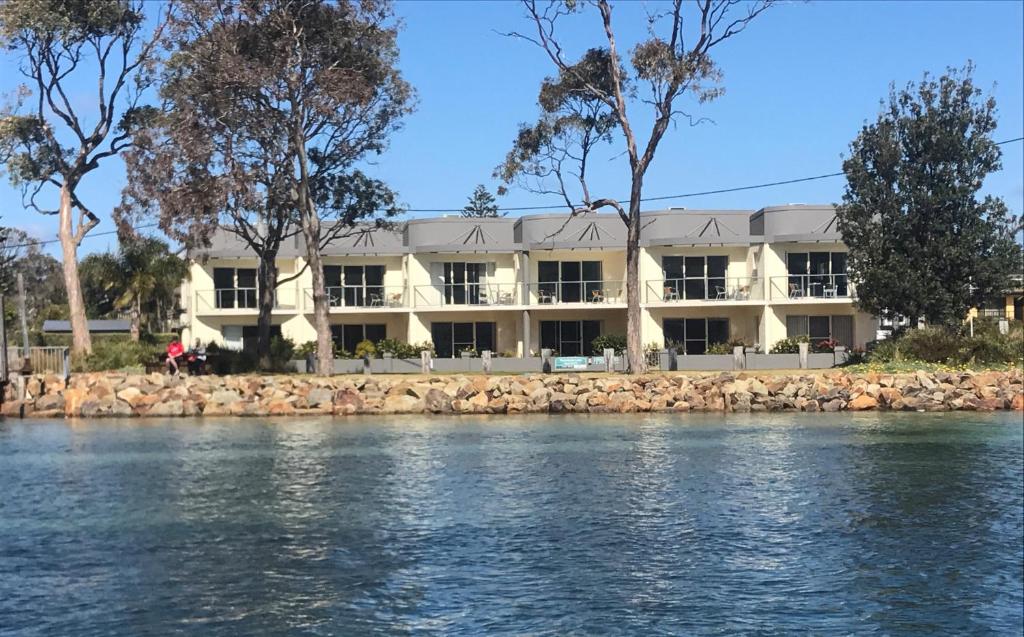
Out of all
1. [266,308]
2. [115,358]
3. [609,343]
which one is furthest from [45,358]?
[609,343]

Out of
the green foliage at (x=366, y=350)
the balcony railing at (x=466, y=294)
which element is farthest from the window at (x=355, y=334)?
the green foliage at (x=366, y=350)

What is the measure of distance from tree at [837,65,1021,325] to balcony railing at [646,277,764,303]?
361 inches

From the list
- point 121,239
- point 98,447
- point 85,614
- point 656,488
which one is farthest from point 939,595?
point 121,239

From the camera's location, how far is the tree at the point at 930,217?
35.9m

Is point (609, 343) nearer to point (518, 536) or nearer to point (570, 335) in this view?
point (570, 335)

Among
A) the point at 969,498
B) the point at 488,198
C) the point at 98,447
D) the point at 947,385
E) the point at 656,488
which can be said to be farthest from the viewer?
the point at 488,198

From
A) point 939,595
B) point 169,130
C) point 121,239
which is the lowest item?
point 939,595

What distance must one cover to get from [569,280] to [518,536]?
35.2 metres

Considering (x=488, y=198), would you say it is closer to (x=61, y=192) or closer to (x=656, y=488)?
(x=61, y=192)

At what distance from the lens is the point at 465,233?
4934cm

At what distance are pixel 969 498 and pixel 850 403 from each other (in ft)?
49.2

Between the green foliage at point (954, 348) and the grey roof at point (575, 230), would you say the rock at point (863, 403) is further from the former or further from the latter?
the grey roof at point (575, 230)

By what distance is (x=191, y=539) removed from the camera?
1475cm

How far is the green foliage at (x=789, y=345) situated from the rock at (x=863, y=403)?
38.1 feet
